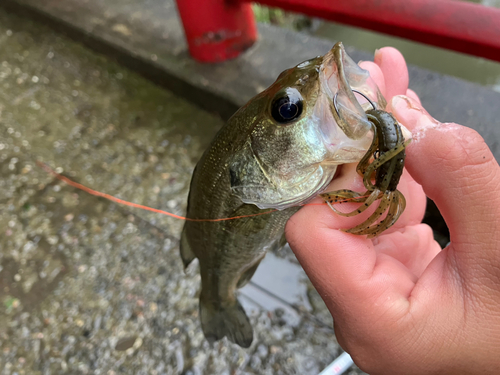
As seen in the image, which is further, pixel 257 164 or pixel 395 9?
pixel 395 9

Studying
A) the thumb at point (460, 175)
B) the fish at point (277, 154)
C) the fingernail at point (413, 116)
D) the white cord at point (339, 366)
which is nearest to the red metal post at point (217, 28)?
the fish at point (277, 154)

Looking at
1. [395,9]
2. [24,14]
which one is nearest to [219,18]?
[395,9]

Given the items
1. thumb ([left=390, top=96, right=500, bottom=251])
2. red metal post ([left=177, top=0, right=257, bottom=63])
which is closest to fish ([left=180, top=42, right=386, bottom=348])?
thumb ([left=390, top=96, right=500, bottom=251])

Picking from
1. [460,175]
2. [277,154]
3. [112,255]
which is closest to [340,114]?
[277,154]

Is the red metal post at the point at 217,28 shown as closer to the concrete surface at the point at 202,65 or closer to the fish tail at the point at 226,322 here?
the concrete surface at the point at 202,65

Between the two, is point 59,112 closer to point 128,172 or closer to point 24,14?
point 128,172
